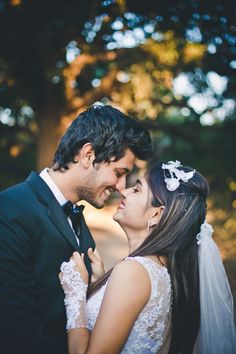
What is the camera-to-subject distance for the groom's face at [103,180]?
9.32ft

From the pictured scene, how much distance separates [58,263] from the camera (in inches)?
90.7

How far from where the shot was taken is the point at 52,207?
95.3 inches

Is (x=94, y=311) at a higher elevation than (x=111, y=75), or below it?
below

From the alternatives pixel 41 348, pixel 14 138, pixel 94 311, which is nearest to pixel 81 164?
pixel 94 311

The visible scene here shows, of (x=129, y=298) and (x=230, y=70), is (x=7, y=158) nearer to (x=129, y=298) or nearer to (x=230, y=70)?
(x=230, y=70)

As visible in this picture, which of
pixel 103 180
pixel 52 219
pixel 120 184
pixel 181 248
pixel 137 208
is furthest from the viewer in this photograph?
pixel 120 184

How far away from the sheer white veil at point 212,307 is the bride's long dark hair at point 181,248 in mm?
51

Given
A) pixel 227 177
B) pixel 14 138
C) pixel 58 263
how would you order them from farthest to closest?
1. pixel 14 138
2. pixel 227 177
3. pixel 58 263

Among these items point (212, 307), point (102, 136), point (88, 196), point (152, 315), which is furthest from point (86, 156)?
point (212, 307)

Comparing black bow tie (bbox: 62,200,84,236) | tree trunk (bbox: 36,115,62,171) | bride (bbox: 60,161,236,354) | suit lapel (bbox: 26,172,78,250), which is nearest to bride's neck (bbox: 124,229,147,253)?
bride (bbox: 60,161,236,354)

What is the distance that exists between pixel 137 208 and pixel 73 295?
0.87 m

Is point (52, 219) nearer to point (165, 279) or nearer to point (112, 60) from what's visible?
point (165, 279)

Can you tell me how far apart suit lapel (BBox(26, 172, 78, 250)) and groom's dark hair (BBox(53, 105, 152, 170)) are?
1.17 ft

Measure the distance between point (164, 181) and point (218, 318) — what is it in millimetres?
1168
